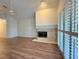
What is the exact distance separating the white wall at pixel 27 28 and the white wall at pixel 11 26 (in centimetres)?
56

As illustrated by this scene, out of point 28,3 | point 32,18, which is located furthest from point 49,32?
point 32,18

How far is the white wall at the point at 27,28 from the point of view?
11310 millimetres

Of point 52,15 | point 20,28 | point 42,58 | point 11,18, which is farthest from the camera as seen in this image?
point 20,28

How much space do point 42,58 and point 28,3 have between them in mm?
4778

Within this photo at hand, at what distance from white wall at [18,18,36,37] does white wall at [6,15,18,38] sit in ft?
1.83

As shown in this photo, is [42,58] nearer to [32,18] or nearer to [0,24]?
[32,18]

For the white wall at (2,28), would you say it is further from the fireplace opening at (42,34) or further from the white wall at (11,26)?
the fireplace opening at (42,34)

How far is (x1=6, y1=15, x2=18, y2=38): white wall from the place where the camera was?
35.4 ft

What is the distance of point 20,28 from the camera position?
38.8ft

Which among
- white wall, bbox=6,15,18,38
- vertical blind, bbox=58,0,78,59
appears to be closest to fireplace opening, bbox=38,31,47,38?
white wall, bbox=6,15,18,38

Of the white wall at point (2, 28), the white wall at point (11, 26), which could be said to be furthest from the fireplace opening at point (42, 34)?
the white wall at point (2, 28)

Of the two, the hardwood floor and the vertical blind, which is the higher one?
the vertical blind

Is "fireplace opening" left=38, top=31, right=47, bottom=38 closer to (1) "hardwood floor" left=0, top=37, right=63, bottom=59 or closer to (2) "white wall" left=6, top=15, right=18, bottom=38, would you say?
(1) "hardwood floor" left=0, top=37, right=63, bottom=59

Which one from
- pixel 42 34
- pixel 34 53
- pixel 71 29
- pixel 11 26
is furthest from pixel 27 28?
pixel 71 29
